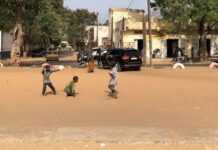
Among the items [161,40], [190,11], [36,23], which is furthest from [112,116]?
[36,23]

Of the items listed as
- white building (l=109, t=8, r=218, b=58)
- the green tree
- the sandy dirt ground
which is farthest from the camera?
white building (l=109, t=8, r=218, b=58)

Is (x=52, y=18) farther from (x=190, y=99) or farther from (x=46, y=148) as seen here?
(x=46, y=148)

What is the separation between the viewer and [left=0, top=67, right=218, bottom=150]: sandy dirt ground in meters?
12.8

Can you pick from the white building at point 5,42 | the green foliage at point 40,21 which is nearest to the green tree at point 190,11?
the green foliage at point 40,21

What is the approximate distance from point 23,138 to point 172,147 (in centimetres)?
313

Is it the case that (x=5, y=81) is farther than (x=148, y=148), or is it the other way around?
(x=5, y=81)

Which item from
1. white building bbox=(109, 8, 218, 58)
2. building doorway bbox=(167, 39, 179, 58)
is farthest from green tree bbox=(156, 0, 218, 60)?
building doorway bbox=(167, 39, 179, 58)

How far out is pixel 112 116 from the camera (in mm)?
18203

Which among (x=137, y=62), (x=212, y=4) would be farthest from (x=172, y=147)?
(x=212, y=4)

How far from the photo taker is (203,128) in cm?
1530

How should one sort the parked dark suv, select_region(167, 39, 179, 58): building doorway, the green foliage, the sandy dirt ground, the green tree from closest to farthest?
1. the sandy dirt ground
2. the parked dark suv
3. the green foliage
4. the green tree
5. select_region(167, 39, 179, 58): building doorway

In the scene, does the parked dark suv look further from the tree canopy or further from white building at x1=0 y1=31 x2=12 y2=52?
white building at x1=0 y1=31 x2=12 y2=52

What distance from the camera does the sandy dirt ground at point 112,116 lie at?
12758mm

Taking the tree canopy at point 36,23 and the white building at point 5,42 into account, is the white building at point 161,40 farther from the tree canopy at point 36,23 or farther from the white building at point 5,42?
the white building at point 5,42
